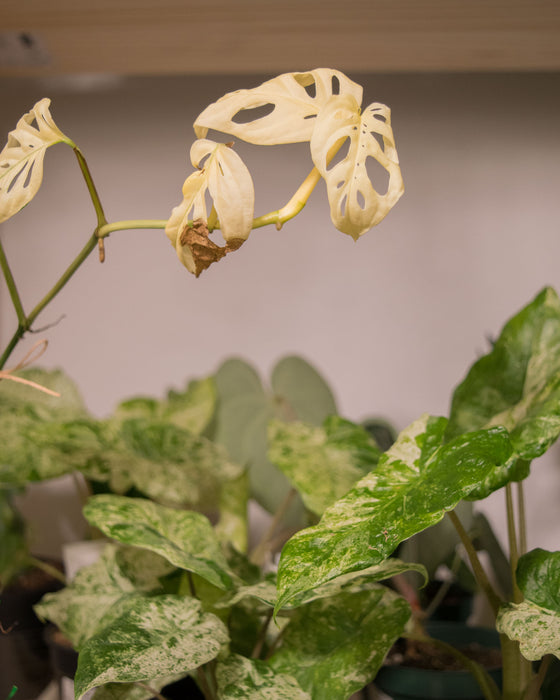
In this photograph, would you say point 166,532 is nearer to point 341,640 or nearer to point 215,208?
point 341,640

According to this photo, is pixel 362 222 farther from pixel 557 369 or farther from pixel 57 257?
pixel 57 257

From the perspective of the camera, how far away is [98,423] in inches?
29.7

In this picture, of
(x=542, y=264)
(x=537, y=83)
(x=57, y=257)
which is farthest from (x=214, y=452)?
(x=537, y=83)

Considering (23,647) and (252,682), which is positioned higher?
(252,682)

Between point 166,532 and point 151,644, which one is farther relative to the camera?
point 166,532

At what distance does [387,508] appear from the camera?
0.47 meters

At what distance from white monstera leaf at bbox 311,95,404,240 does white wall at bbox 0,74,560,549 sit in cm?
60

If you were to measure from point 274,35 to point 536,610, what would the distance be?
74 centimetres

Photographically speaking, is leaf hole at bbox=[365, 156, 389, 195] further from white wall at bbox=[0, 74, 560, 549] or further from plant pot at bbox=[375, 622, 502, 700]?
plant pot at bbox=[375, 622, 502, 700]

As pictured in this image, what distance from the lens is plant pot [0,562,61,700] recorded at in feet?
2.79

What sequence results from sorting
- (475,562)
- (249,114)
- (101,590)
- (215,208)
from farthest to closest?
(249,114)
(101,590)
(475,562)
(215,208)

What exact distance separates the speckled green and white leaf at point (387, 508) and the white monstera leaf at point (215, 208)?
0.71ft

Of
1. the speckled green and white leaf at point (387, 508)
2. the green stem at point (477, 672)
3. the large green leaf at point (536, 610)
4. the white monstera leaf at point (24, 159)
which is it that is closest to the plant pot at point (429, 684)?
the green stem at point (477, 672)

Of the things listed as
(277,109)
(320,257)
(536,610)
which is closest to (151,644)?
(536,610)
